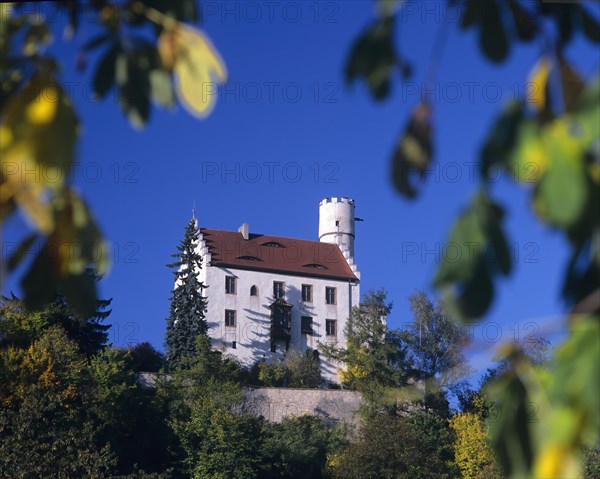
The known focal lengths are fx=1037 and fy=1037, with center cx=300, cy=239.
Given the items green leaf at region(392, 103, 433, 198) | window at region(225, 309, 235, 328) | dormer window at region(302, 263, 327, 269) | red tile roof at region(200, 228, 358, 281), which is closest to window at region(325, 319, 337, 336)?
red tile roof at region(200, 228, 358, 281)

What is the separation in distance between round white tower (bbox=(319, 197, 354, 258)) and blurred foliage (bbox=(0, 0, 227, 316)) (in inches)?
2077

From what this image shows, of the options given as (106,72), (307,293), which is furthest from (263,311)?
(106,72)

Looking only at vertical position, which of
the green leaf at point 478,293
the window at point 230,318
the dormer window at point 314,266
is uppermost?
the dormer window at point 314,266

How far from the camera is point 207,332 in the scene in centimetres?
4634

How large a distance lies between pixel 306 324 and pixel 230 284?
4109mm

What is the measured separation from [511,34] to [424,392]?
0.64 metres

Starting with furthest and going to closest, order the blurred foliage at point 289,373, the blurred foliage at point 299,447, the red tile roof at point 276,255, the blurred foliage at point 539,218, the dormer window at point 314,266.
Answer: the dormer window at point 314,266 < the red tile roof at point 276,255 < the blurred foliage at point 289,373 < the blurred foliage at point 299,447 < the blurred foliage at point 539,218

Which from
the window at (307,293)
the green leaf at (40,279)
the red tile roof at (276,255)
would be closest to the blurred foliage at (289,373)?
the window at (307,293)

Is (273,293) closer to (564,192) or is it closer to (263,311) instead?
(263,311)

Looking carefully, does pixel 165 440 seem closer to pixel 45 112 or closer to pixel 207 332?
pixel 207 332

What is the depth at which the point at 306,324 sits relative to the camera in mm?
49594

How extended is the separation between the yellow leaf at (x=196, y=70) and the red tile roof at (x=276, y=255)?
1863 inches

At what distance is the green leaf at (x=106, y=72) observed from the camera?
1.82 meters

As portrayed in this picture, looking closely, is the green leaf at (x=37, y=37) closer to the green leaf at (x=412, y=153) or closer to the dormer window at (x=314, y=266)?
the green leaf at (x=412, y=153)
